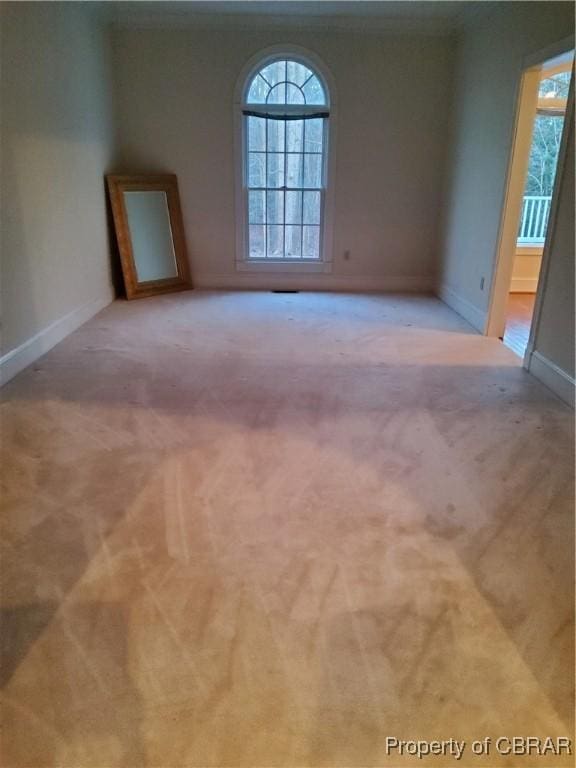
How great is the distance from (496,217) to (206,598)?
3.94 m

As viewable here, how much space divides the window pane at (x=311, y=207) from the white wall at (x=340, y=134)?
235 millimetres

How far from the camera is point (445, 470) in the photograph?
2564 mm

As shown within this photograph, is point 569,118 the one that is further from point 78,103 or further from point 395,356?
point 78,103

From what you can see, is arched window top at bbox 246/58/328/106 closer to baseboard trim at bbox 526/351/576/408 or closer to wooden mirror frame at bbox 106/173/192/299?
wooden mirror frame at bbox 106/173/192/299

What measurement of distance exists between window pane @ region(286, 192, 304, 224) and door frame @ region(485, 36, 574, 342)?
2.47 metres

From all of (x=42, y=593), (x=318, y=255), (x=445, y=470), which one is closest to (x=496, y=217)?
(x=318, y=255)

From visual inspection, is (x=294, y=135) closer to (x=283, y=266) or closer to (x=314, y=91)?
(x=314, y=91)

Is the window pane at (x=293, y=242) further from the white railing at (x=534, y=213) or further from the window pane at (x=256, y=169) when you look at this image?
the white railing at (x=534, y=213)

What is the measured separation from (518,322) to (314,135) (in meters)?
2.92

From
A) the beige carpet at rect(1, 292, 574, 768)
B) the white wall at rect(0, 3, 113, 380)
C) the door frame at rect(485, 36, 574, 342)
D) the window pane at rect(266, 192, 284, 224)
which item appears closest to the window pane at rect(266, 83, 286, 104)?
the window pane at rect(266, 192, 284, 224)

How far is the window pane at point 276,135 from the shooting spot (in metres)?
5.91

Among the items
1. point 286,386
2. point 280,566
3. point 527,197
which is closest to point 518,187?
point 286,386

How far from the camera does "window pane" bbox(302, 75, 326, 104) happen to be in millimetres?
5781

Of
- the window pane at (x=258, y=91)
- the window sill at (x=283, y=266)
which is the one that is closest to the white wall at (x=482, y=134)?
the window sill at (x=283, y=266)
